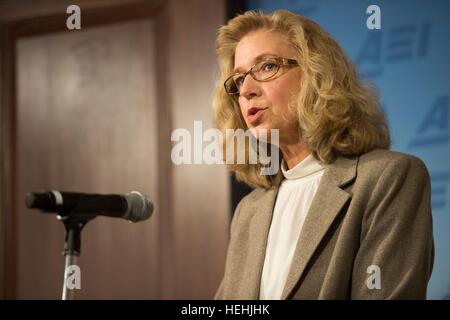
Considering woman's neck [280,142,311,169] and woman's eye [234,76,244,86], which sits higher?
woman's eye [234,76,244,86]

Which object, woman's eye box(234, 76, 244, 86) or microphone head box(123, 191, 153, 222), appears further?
woman's eye box(234, 76, 244, 86)

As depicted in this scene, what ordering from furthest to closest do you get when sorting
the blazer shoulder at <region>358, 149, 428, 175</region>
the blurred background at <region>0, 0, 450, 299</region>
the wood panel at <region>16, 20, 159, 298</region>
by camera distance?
the wood panel at <region>16, 20, 159, 298</region>, the blurred background at <region>0, 0, 450, 299</region>, the blazer shoulder at <region>358, 149, 428, 175</region>

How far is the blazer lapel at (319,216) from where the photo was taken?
1935 mm

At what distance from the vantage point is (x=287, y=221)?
218 centimetres

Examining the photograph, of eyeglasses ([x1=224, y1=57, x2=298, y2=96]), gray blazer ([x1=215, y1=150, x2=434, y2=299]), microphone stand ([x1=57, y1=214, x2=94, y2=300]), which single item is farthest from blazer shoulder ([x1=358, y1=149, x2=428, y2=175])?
microphone stand ([x1=57, y1=214, x2=94, y2=300])

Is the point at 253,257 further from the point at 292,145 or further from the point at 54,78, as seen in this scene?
the point at 54,78

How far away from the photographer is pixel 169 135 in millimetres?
3316

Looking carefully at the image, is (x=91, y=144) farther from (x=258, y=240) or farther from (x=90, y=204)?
(x=90, y=204)

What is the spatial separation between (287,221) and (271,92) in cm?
41

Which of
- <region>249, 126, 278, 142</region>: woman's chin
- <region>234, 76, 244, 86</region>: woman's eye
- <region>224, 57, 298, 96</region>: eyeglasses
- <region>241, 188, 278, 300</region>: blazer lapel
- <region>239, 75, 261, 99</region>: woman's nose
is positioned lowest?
<region>241, 188, 278, 300</region>: blazer lapel

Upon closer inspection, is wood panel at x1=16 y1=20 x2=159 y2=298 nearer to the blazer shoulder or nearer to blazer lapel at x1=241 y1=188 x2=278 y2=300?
blazer lapel at x1=241 y1=188 x2=278 y2=300

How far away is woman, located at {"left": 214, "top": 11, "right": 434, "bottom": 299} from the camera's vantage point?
6.08ft

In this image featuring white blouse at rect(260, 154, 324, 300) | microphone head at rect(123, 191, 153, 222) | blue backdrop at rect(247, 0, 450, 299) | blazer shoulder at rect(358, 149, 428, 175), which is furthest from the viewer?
blue backdrop at rect(247, 0, 450, 299)

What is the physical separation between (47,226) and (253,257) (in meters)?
1.68
